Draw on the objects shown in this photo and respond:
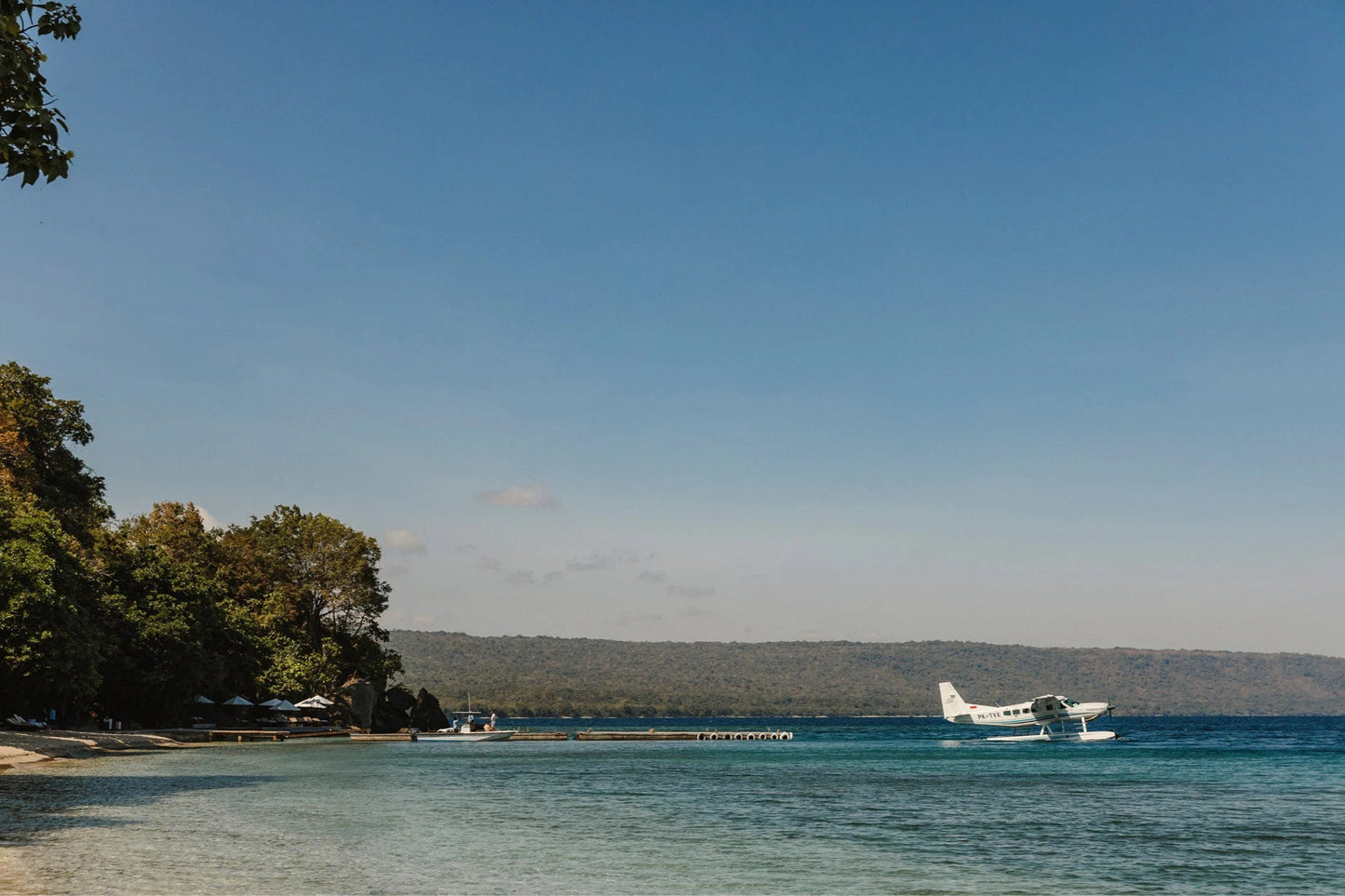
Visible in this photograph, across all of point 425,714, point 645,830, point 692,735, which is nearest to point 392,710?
point 425,714

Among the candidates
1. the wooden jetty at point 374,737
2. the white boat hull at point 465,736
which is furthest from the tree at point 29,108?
the white boat hull at point 465,736

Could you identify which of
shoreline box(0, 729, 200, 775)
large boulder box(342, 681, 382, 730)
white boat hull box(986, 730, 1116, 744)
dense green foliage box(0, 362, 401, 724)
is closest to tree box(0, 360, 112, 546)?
dense green foliage box(0, 362, 401, 724)

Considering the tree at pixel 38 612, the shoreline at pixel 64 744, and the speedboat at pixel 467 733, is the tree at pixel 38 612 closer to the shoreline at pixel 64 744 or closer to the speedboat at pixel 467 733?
the shoreline at pixel 64 744

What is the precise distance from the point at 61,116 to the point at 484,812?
21724 millimetres

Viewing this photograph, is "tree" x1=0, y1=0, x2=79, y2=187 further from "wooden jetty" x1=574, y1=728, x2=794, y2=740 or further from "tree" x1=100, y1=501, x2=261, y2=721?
"wooden jetty" x1=574, y1=728, x2=794, y2=740

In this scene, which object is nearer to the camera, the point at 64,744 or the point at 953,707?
the point at 64,744

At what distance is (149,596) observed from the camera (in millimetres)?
61062

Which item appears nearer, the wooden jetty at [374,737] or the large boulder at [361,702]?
the wooden jetty at [374,737]

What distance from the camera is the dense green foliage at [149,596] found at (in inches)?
1693

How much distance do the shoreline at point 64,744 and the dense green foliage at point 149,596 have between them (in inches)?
84.0

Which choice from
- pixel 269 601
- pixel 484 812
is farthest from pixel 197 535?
pixel 484 812

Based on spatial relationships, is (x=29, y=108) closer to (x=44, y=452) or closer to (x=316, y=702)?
(x=44, y=452)

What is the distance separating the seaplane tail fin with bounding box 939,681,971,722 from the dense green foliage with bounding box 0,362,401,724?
5331 centimetres

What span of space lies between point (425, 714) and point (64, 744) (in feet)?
186
